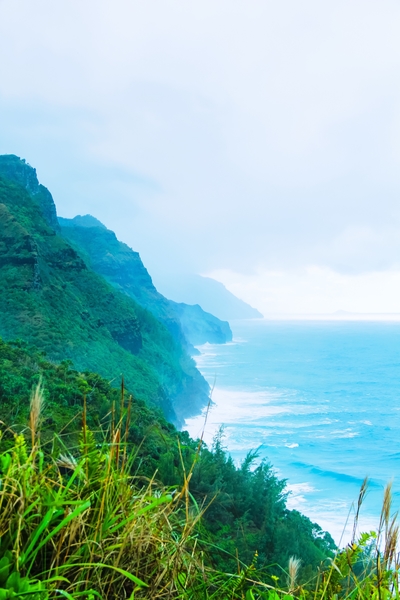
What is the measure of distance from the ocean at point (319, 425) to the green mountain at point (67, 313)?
22.7ft

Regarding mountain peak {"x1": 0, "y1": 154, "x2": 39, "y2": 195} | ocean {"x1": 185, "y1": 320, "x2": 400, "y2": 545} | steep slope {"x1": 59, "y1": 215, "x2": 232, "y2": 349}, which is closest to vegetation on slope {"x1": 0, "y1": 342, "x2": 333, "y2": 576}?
ocean {"x1": 185, "y1": 320, "x2": 400, "y2": 545}

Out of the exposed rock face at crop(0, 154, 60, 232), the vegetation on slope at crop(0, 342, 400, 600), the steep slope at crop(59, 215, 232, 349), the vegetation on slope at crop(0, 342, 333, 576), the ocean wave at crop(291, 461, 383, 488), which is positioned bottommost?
the ocean wave at crop(291, 461, 383, 488)

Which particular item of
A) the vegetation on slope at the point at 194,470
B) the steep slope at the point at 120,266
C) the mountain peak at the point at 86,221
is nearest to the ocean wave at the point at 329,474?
the vegetation on slope at the point at 194,470

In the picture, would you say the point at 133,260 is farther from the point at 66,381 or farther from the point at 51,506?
the point at 51,506

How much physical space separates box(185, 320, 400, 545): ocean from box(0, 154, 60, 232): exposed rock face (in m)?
31.6

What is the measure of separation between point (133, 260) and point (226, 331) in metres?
76.7

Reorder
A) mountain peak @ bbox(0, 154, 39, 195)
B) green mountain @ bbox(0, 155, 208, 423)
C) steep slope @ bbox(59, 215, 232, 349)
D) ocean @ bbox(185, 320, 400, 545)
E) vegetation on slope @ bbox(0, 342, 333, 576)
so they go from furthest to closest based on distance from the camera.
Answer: steep slope @ bbox(59, 215, 232, 349)
mountain peak @ bbox(0, 154, 39, 195)
ocean @ bbox(185, 320, 400, 545)
green mountain @ bbox(0, 155, 208, 423)
vegetation on slope @ bbox(0, 342, 333, 576)

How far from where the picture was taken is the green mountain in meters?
25.4

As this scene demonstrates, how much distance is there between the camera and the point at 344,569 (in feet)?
5.82

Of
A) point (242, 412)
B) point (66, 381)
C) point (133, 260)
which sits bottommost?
point (242, 412)

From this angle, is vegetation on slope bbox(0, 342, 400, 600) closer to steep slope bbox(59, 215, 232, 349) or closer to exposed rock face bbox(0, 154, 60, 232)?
exposed rock face bbox(0, 154, 60, 232)

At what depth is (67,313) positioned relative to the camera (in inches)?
1216

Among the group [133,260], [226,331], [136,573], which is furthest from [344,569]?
[226,331]

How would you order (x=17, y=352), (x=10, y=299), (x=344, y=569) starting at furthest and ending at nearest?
1. (x=10, y=299)
2. (x=17, y=352)
3. (x=344, y=569)
